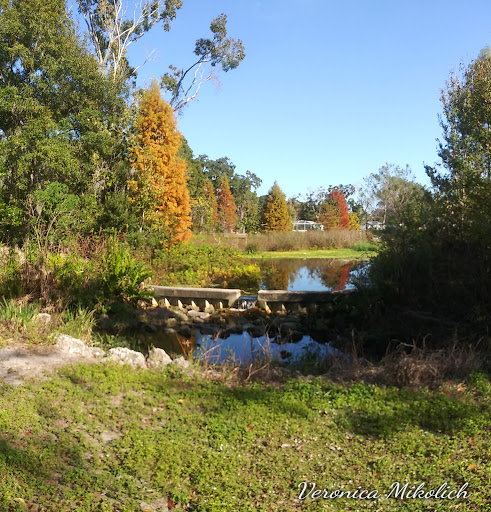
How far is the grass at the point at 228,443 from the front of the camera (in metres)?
3.39

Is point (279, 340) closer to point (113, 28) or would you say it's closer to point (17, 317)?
point (17, 317)

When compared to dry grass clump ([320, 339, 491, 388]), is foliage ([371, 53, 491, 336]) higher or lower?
higher

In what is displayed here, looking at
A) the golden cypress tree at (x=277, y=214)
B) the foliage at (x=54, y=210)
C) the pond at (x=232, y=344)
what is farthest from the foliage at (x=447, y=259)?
the golden cypress tree at (x=277, y=214)

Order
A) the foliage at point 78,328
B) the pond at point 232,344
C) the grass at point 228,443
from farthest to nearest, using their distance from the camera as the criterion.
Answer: the pond at point 232,344, the foliage at point 78,328, the grass at point 228,443

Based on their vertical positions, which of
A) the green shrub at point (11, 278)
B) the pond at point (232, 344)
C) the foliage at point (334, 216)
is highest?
the foliage at point (334, 216)

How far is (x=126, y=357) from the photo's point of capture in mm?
6297

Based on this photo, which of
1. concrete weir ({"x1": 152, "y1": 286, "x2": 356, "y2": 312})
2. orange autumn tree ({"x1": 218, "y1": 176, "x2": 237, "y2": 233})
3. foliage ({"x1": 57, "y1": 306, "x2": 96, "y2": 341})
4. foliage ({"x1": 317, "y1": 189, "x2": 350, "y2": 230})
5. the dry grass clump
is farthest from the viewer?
foliage ({"x1": 317, "y1": 189, "x2": 350, "y2": 230})

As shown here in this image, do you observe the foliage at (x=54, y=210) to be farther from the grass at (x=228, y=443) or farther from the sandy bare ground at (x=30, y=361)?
the grass at (x=228, y=443)

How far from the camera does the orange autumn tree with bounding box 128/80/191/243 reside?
54.8ft

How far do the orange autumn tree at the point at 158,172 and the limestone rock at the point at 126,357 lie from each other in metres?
10.5

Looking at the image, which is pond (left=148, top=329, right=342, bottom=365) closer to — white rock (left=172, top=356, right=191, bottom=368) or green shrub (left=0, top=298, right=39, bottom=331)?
white rock (left=172, top=356, right=191, bottom=368)

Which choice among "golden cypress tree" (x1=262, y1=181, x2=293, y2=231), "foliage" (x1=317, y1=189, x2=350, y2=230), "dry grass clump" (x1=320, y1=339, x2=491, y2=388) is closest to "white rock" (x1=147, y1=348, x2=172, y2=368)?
"dry grass clump" (x1=320, y1=339, x2=491, y2=388)

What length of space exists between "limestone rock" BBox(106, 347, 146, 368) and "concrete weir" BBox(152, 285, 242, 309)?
6.84 metres

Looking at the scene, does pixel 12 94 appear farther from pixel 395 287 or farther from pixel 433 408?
pixel 433 408
